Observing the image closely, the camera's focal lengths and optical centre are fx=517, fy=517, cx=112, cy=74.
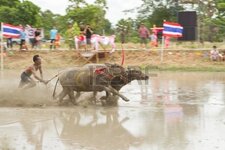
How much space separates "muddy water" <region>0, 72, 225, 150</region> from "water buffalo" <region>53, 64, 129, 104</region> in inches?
18.2

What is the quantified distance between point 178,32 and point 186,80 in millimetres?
6822

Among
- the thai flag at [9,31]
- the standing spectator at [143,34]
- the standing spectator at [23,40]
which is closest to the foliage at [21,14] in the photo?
the standing spectator at [23,40]

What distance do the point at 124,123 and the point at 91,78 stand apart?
2.53 metres

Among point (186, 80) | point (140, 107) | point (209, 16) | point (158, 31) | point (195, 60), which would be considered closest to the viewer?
point (140, 107)

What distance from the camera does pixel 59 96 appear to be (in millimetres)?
13484

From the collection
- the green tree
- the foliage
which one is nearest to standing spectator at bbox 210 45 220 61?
the green tree

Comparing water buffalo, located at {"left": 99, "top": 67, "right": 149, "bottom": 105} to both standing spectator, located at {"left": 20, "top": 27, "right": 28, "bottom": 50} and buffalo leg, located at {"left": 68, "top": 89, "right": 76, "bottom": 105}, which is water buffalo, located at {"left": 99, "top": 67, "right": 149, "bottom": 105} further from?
standing spectator, located at {"left": 20, "top": 27, "right": 28, "bottom": 50}

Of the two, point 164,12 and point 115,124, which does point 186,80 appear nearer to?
point 115,124

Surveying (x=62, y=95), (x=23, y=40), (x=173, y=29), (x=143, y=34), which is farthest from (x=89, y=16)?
(x=62, y=95)

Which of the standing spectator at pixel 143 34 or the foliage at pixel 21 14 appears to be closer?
the standing spectator at pixel 143 34

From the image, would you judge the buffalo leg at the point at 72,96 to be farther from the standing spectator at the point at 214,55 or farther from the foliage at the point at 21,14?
the foliage at the point at 21,14

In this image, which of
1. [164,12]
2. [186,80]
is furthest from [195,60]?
[164,12]

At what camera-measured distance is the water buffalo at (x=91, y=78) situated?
1291 centimetres

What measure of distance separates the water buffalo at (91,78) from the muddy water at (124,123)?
1.52ft
